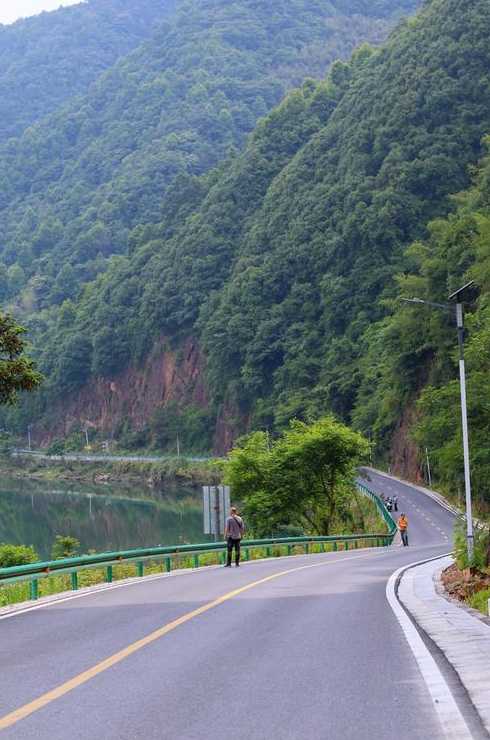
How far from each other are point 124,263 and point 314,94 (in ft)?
130

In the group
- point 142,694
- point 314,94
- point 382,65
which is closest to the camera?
point 142,694

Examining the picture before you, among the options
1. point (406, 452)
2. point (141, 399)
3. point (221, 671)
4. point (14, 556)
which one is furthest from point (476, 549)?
point (141, 399)

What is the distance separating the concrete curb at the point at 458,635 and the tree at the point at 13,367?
445 inches

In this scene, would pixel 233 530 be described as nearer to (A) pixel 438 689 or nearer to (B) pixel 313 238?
(A) pixel 438 689

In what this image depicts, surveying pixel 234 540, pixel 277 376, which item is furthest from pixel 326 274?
pixel 234 540

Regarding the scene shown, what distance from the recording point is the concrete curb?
786 cm

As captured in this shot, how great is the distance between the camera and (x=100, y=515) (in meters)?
83.4

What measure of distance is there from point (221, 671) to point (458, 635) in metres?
2.97

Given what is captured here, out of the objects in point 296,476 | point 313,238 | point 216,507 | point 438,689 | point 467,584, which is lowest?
point 438,689

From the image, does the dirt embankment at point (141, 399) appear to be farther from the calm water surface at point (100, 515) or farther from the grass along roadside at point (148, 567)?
the grass along roadside at point (148, 567)

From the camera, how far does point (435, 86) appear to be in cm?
12412

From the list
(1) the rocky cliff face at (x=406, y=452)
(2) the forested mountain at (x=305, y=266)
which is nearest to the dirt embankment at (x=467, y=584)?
(1) the rocky cliff face at (x=406, y=452)

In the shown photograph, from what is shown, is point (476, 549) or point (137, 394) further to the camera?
point (137, 394)

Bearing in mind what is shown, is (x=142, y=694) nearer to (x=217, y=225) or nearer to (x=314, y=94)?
(x=217, y=225)
